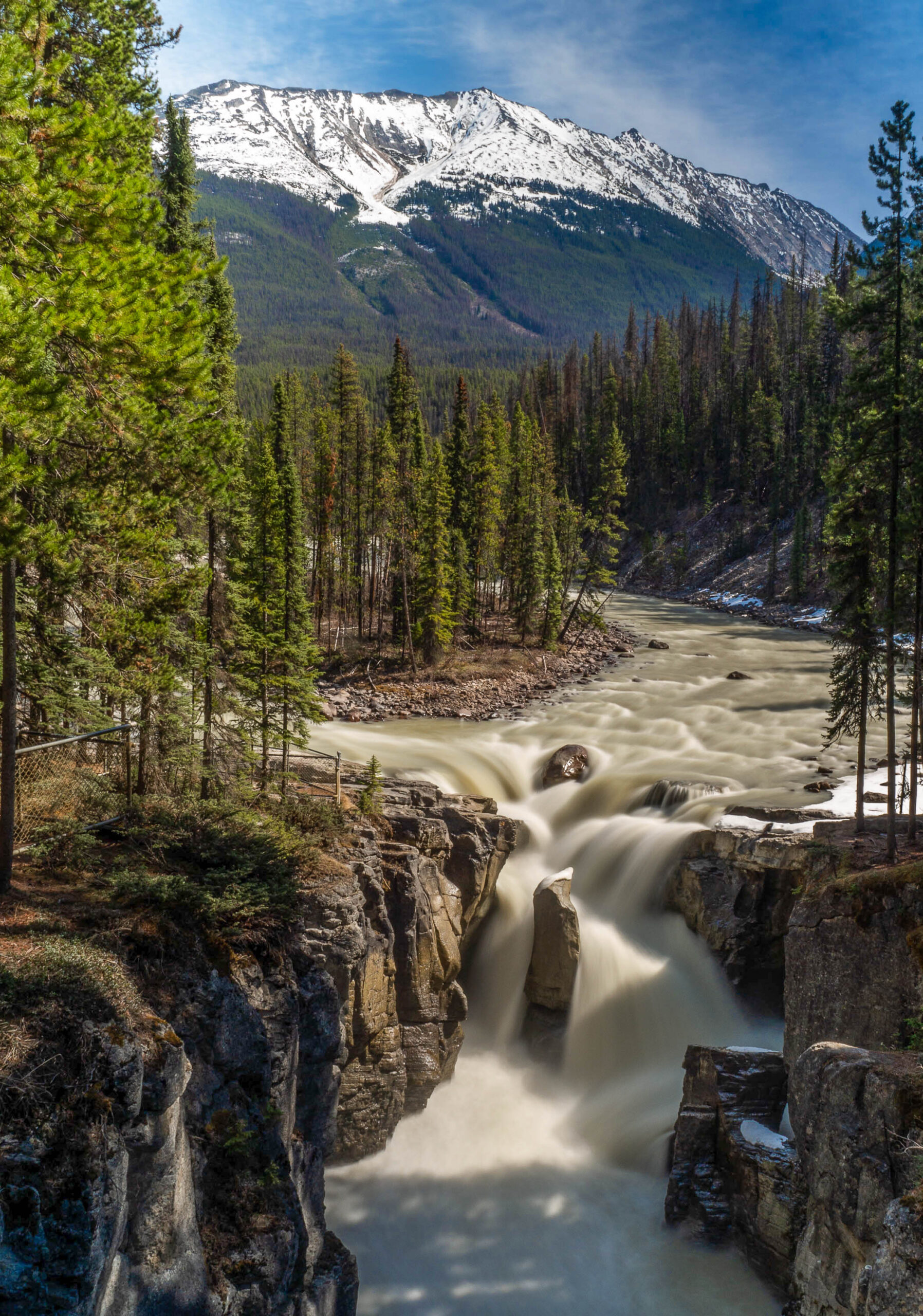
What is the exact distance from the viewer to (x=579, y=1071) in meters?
19.2

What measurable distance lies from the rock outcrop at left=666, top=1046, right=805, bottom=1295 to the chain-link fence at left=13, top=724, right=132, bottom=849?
1210 cm

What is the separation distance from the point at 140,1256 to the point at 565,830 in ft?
60.6

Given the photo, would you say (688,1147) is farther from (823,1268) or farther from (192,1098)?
(192,1098)

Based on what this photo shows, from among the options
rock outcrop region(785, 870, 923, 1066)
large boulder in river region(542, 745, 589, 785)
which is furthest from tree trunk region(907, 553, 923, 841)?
large boulder in river region(542, 745, 589, 785)

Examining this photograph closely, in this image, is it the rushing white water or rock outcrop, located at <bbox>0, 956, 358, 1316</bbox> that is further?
the rushing white water

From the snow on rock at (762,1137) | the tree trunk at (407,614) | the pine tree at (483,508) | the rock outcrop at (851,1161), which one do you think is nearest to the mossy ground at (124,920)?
the rock outcrop at (851,1161)

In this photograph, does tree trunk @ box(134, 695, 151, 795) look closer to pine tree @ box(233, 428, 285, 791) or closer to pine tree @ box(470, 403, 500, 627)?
pine tree @ box(233, 428, 285, 791)

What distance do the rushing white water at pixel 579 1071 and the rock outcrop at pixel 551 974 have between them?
37cm

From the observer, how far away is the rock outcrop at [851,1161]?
10445 mm

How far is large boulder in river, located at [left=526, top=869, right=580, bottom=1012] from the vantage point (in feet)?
66.2

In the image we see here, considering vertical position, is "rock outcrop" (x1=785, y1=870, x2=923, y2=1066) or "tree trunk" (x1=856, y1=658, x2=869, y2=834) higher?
"tree trunk" (x1=856, y1=658, x2=869, y2=834)

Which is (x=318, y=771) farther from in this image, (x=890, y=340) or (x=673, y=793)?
(x=890, y=340)

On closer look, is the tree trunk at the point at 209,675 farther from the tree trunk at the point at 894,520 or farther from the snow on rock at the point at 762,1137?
the tree trunk at the point at 894,520

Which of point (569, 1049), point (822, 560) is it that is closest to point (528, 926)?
point (569, 1049)
